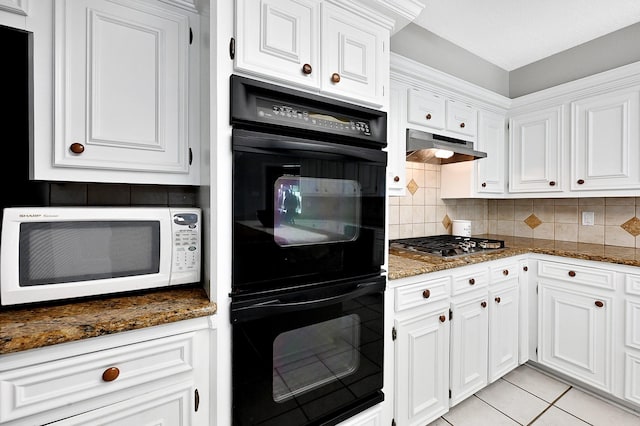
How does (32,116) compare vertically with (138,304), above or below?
above

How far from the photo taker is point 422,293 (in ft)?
5.10

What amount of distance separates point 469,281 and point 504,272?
17.3 inches

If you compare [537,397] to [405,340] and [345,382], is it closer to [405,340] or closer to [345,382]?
[405,340]

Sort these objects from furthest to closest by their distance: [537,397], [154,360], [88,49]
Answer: [537,397] < [88,49] < [154,360]

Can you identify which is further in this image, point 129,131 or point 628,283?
point 628,283

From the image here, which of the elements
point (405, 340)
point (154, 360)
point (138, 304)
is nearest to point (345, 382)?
point (405, 340)

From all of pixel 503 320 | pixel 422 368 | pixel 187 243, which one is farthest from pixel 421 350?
pixel 187 243

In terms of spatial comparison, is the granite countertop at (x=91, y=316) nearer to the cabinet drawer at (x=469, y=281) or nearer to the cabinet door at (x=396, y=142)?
the cabinet door at (x=396, y=142)

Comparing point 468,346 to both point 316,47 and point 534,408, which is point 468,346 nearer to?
point 534,408

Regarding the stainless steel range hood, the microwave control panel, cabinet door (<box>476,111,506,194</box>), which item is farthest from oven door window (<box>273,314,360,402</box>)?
cabinet door (<box>476,111,506,194</box>)

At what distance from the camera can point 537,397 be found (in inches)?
76.5

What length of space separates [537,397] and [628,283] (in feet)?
3.05

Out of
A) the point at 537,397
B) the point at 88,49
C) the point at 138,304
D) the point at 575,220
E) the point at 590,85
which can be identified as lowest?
the point at 537,397

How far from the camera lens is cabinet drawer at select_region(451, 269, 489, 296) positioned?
1.71m
